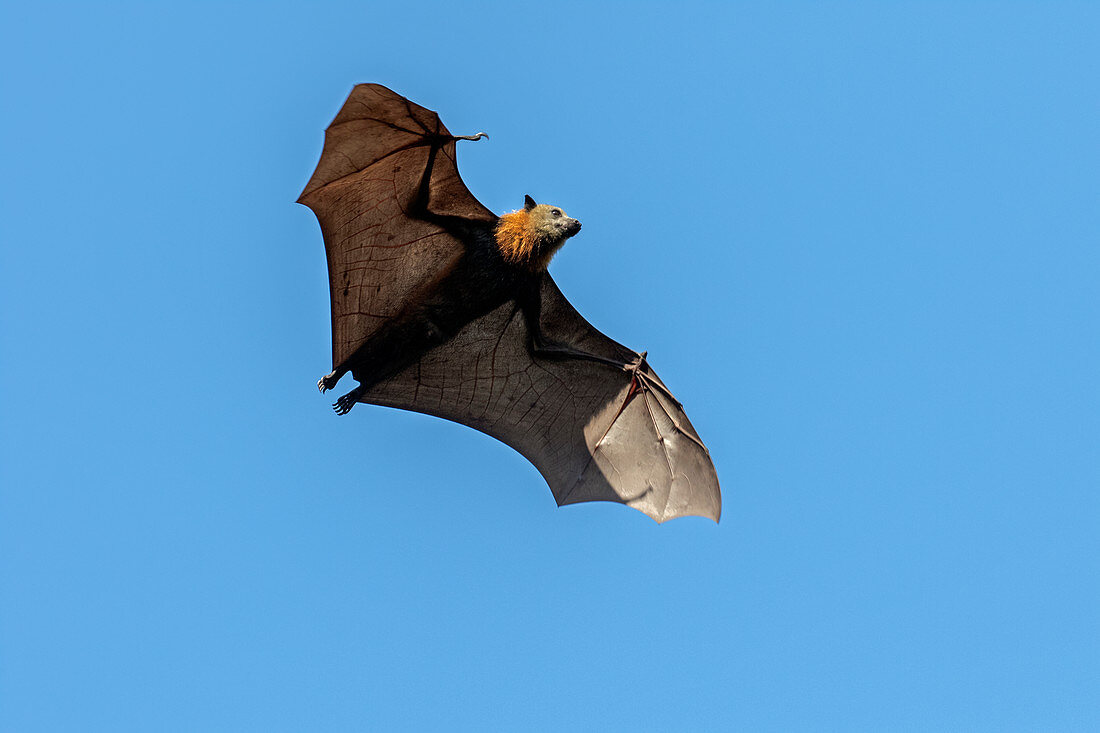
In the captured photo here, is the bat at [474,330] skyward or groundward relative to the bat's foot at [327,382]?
skyward

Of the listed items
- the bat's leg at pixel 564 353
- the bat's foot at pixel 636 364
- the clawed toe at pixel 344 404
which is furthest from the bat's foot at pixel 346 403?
the bat's foot at pixel 636 364

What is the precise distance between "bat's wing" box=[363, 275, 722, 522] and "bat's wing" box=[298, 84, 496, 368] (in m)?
0.86

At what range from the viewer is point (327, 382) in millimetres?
10711

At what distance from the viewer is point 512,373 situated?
11.7m

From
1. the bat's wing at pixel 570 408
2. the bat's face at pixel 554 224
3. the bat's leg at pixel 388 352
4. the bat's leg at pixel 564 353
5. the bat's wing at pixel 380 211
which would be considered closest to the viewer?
the bat's wing at pixel 380 211

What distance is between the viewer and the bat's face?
10625 millimetres

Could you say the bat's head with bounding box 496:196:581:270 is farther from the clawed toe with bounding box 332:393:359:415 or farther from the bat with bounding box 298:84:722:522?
the clawed toe with bounding box 332:393:359:415

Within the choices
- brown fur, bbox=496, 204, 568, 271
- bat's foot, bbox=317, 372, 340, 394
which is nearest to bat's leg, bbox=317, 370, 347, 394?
bat's foot, bbox=317, 372, 340, 394

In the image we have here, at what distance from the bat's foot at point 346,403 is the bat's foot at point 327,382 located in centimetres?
23

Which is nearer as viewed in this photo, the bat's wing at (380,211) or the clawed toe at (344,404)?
the bat's wing at (380,211)

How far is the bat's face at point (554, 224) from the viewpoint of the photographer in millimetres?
10625

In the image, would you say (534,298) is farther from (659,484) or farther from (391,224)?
(659,484)

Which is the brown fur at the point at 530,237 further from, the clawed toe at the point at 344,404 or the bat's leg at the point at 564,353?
the clawed toe at the point at 344,404

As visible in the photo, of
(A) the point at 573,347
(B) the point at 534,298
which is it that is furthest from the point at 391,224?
(A) the point at 573,347
